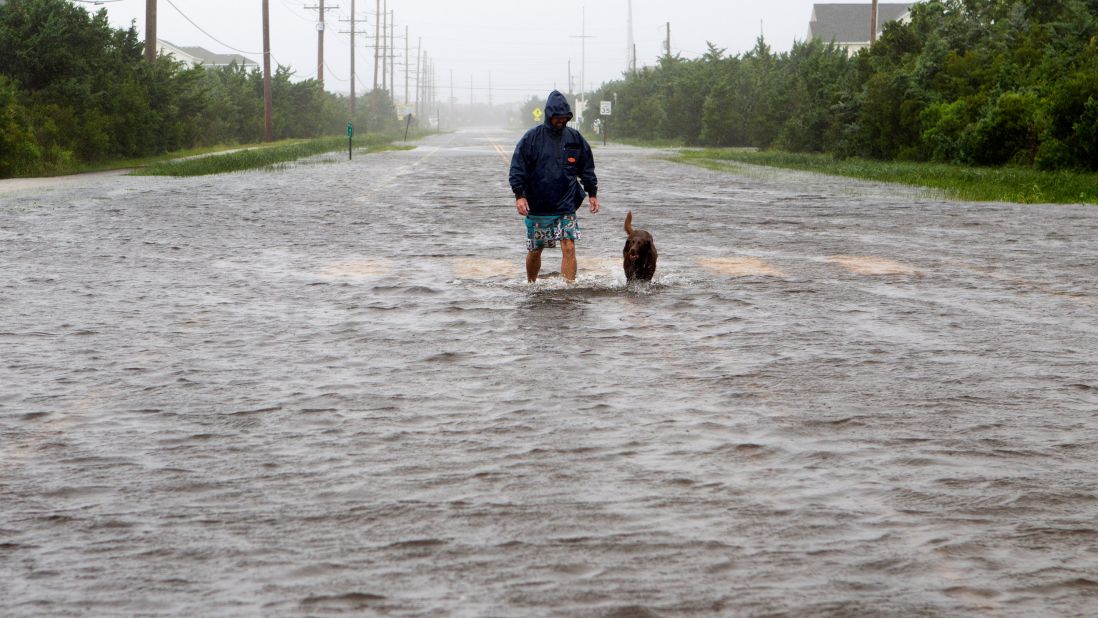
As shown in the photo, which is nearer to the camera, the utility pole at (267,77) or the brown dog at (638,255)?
the brown dog at (638,255)

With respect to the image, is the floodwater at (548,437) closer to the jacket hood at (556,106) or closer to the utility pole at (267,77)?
the jacket hood at (556,106)

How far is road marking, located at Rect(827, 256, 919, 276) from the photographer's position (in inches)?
554

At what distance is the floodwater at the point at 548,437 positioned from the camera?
15.6 ft

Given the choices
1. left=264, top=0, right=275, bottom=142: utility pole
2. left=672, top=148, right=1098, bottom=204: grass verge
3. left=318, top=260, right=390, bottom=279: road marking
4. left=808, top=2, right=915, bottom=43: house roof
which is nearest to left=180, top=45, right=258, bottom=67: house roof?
left=808, top=2, right=915, bottom=43: house roof

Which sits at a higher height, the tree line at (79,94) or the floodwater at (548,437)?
the tree line at (79,94)

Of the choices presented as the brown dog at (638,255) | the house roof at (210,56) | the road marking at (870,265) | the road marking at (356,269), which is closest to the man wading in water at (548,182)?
the brown dog at (638,255)

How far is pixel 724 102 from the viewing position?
236ft

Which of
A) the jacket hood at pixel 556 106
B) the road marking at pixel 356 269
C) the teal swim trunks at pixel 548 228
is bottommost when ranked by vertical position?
the road marking at pixel 356 269

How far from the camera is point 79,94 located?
43531mm

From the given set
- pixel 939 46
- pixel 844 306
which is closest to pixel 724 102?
pixel 939 46

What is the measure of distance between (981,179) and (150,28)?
3225 cm

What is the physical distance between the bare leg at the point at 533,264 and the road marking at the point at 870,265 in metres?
3.20

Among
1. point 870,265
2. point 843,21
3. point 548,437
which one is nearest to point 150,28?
point 870,265

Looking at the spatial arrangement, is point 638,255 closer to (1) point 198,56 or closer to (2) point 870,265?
(2) point 870,265
